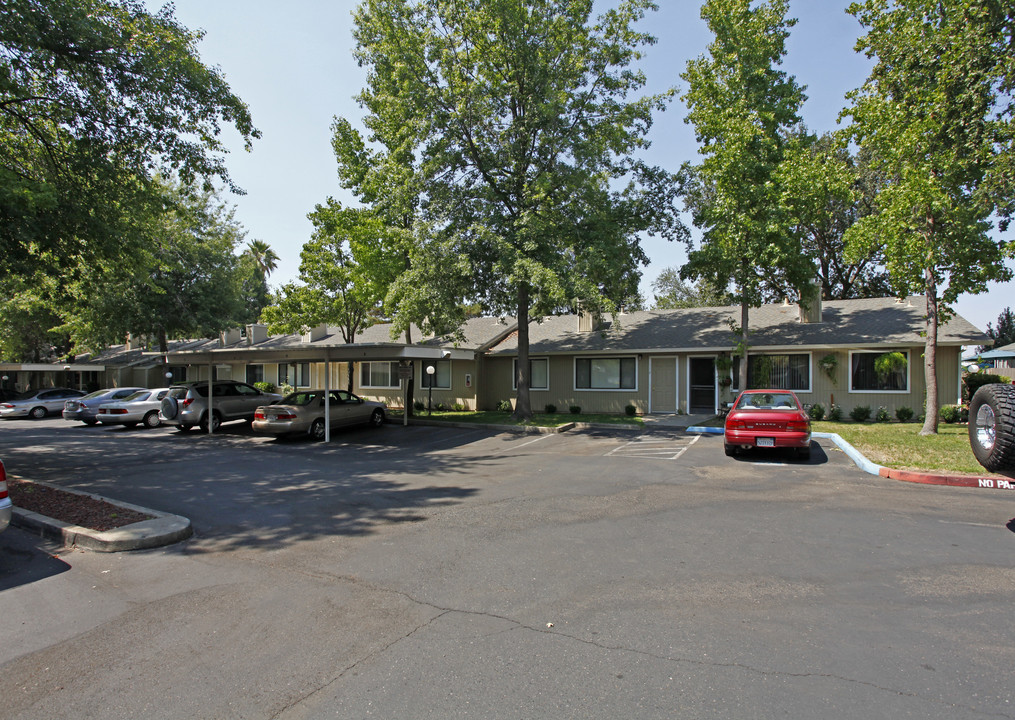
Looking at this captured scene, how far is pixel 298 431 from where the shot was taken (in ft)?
53.0

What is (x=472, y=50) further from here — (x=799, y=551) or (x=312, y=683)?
(x=312, y=683)

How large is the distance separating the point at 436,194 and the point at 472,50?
5.01 metres

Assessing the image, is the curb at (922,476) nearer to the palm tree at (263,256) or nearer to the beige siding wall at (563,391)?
the beige siding wall at (563,391)

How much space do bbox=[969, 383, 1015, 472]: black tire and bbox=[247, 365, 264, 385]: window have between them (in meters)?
32.3

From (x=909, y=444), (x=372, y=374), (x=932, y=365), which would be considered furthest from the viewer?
(x=372, y=374)

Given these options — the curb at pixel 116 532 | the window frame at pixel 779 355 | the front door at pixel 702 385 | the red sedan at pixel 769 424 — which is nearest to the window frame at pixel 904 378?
the window frame at pixel 779 355

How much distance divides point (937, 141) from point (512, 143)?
12.0 metres

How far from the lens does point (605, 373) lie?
74.0 ft

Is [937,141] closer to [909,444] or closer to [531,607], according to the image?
[909,444]

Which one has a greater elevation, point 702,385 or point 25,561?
point 702,385

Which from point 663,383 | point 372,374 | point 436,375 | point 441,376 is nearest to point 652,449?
point 663,383

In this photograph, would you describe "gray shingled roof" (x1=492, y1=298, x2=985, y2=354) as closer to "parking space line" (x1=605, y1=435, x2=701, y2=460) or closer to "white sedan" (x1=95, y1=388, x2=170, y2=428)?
"parking space line" (x1=605, y1=435, x2=701, y2=460)

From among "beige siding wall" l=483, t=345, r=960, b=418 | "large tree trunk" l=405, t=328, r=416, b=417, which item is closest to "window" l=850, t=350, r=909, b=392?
"beige siding wall" l=483, t=345, r=960, b=418

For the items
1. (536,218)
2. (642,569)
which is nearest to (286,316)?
(536,218)
